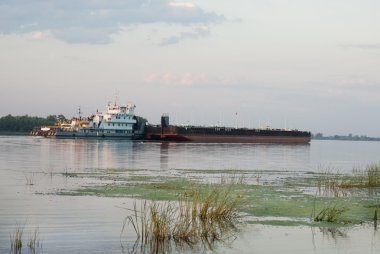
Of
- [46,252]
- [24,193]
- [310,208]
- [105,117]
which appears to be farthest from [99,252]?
[105,117]

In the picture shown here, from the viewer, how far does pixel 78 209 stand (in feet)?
69.3

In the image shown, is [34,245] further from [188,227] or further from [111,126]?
[111,126]

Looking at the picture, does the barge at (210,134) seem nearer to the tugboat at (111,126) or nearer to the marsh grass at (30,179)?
the tugboat at (111,126)

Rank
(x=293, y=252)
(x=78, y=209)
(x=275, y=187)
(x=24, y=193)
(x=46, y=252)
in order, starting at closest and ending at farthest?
1. (x=46, y=252)
2. (x=293, y=252)
3. (x=78, y=209)
4. (x=24, y=193)
5. (x=275, y=187)

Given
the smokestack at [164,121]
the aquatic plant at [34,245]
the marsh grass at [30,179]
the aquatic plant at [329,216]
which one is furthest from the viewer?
the smokestack at [164,121]

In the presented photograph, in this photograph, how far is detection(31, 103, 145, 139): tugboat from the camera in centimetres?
13138

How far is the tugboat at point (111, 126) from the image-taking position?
131 metres

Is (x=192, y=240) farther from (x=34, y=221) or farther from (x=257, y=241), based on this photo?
(x=34, y=221)

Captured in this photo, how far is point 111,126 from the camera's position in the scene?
5192 inches

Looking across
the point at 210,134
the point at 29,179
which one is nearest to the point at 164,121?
the point at 210,134

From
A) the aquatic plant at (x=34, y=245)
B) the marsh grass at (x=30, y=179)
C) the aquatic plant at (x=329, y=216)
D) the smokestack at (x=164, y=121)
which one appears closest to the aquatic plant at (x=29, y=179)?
the marsh grass at (x=30, y=179)

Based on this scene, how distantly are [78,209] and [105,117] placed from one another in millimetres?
111937

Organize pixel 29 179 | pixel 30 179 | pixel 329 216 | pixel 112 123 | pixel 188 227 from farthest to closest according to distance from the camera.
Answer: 1. pixel 112 123
2. pixel 29 179
3. pixel 30 179
4. pixel 329 216
5. pixel 188 227

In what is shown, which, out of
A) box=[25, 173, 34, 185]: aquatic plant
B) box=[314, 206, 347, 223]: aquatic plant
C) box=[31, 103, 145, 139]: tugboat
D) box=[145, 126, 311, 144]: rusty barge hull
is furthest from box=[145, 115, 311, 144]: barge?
box=[314, 206, 347, 223]: aquatic plant
